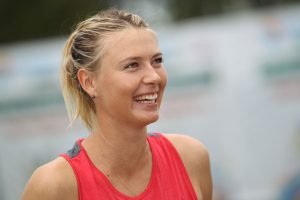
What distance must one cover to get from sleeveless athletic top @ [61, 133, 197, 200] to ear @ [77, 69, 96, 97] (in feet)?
0.80

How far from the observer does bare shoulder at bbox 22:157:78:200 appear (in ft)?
9.46

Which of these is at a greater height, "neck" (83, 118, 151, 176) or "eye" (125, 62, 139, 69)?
"eye" (125, 62, 139, 69)

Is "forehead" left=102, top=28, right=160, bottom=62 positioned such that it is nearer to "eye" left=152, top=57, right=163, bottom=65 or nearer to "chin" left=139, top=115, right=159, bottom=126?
"eye" left=152, top=57, right=163, bottom=65

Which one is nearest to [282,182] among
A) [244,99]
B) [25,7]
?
[244,99]

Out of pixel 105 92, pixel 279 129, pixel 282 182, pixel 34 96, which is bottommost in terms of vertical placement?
pixel 282 182

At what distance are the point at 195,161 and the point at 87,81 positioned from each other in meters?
0.63

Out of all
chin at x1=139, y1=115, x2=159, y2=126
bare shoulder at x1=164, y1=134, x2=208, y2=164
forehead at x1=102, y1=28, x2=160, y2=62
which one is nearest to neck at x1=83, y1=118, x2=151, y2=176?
chin at x1=139, y1=115, x2=159, y2=126

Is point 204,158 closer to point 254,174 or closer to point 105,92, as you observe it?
point 105,92

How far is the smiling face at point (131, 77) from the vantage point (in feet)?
9.57

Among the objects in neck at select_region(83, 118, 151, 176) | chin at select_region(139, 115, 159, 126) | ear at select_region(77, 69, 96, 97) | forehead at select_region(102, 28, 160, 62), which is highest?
forehead at select_region(102, 28, 160, 62)

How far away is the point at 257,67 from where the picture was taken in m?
7.16

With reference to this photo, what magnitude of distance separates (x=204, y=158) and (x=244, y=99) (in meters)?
3.93

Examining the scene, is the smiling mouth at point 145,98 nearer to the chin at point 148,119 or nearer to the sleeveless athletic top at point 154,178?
the chin at point 148,119

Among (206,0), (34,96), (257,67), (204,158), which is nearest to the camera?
(204,158)
